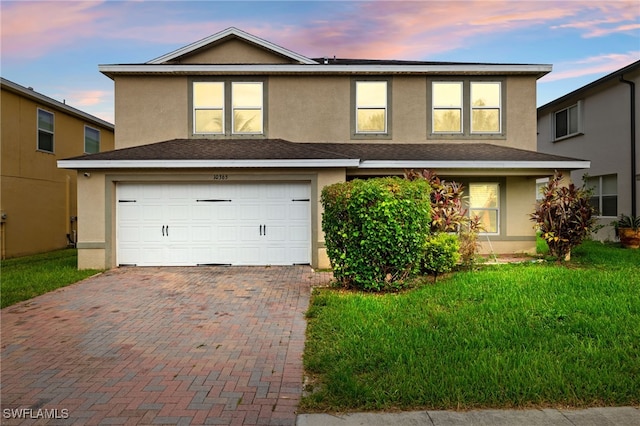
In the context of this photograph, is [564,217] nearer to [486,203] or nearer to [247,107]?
[486,203]

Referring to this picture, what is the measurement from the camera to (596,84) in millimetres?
15305

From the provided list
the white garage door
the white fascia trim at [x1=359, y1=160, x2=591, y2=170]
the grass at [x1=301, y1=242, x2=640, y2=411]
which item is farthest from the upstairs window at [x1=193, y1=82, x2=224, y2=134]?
the grass at [x1=301, y1=242, x2=640, y2=411]

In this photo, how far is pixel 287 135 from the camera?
1295cm

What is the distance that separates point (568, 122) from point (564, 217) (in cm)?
1026

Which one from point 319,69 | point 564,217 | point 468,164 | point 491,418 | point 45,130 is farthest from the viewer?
point 45,130

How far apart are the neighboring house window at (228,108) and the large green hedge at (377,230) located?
20.3 feet

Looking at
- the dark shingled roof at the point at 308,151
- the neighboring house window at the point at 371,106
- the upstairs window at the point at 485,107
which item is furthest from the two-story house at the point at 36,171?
the upstairs window at the point at 485,107

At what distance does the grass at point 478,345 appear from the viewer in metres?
3.62

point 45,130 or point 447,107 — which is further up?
point 447,107

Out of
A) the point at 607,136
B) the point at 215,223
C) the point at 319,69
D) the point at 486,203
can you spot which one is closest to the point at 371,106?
the point at 319,69

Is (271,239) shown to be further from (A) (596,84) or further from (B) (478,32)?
(A) (596,84)

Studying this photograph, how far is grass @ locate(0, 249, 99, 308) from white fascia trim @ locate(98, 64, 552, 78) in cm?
638

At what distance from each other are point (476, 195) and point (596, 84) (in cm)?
766

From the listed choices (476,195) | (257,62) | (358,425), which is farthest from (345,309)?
(257,62)
